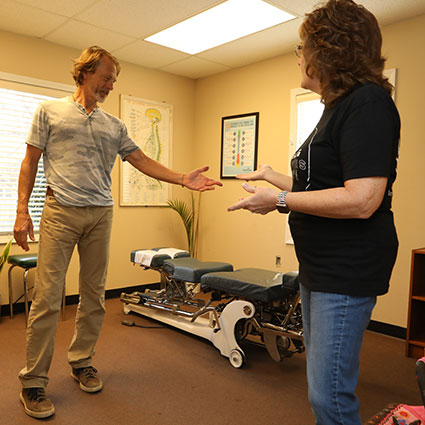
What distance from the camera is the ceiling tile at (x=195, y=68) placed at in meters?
4.38

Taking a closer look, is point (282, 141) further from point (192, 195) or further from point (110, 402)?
point (110, 402)

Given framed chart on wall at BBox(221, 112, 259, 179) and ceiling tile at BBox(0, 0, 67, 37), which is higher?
ceiling tile at BBox(0, 0, 67, 37)

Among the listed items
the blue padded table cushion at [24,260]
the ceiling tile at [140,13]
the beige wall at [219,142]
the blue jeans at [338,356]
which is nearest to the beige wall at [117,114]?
the beige wall at [219,142]

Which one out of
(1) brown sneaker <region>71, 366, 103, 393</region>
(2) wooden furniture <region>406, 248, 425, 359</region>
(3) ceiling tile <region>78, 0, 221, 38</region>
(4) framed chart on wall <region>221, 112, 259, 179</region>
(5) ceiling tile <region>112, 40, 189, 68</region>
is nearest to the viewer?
(1) brown sneaker <region>71, 366, 103, 393</region>

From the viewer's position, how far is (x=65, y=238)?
2.09 metres

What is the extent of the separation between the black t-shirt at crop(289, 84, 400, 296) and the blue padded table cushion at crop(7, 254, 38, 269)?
285 cm

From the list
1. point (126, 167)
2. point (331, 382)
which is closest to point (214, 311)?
point (331, 382)

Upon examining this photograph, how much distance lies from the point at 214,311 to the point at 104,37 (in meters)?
2.62

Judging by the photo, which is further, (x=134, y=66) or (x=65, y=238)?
(x=134, y=66)

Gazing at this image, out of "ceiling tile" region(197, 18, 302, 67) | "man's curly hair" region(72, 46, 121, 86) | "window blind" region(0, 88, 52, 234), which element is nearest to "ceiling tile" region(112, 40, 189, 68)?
"ceiling tile" region(197, 18, 302, 67)

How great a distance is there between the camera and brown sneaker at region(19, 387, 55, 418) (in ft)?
6.45

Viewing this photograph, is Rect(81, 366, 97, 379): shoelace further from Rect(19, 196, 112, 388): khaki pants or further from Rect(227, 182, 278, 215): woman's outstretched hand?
Rect(227, 182, 278, 215): woman's outstretched hand

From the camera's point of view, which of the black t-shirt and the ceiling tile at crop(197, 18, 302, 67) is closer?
the black t-shirt

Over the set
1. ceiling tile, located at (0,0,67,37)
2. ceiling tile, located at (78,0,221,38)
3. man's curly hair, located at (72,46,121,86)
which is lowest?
man's curly hair, located at (72,46,121,86)
